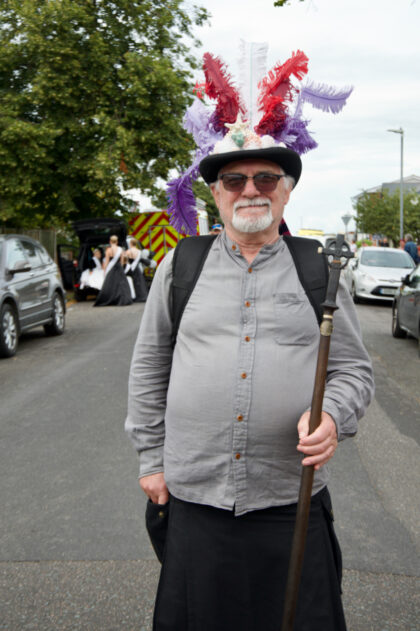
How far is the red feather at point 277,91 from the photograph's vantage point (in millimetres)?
2195

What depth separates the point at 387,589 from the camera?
307 centimetres

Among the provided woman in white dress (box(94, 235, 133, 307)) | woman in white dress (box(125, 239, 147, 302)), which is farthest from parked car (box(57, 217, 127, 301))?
woman in white dress (box(94, 235, 133, 307))

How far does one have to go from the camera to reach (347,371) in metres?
2.07

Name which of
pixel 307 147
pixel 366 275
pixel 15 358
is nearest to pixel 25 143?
pixel 366 275

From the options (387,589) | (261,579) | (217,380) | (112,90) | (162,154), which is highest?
(112,90)

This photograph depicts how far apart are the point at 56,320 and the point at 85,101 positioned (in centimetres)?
1215

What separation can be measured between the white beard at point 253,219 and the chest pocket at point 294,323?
0.25m

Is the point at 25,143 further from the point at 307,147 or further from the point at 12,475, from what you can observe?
the point at 307,147

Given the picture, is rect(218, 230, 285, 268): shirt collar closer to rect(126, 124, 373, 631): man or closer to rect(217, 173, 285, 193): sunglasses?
rect(126, 124, 373, 631): man

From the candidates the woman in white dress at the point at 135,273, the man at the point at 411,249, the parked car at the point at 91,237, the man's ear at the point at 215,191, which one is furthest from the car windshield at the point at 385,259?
the man's ear at the point at 215,191

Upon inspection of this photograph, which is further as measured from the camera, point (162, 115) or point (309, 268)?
point (162, 115)

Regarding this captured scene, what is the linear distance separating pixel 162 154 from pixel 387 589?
21.2 m

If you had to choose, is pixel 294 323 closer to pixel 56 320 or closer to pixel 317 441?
pixel 317 441

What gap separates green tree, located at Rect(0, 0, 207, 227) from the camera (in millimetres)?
20359
